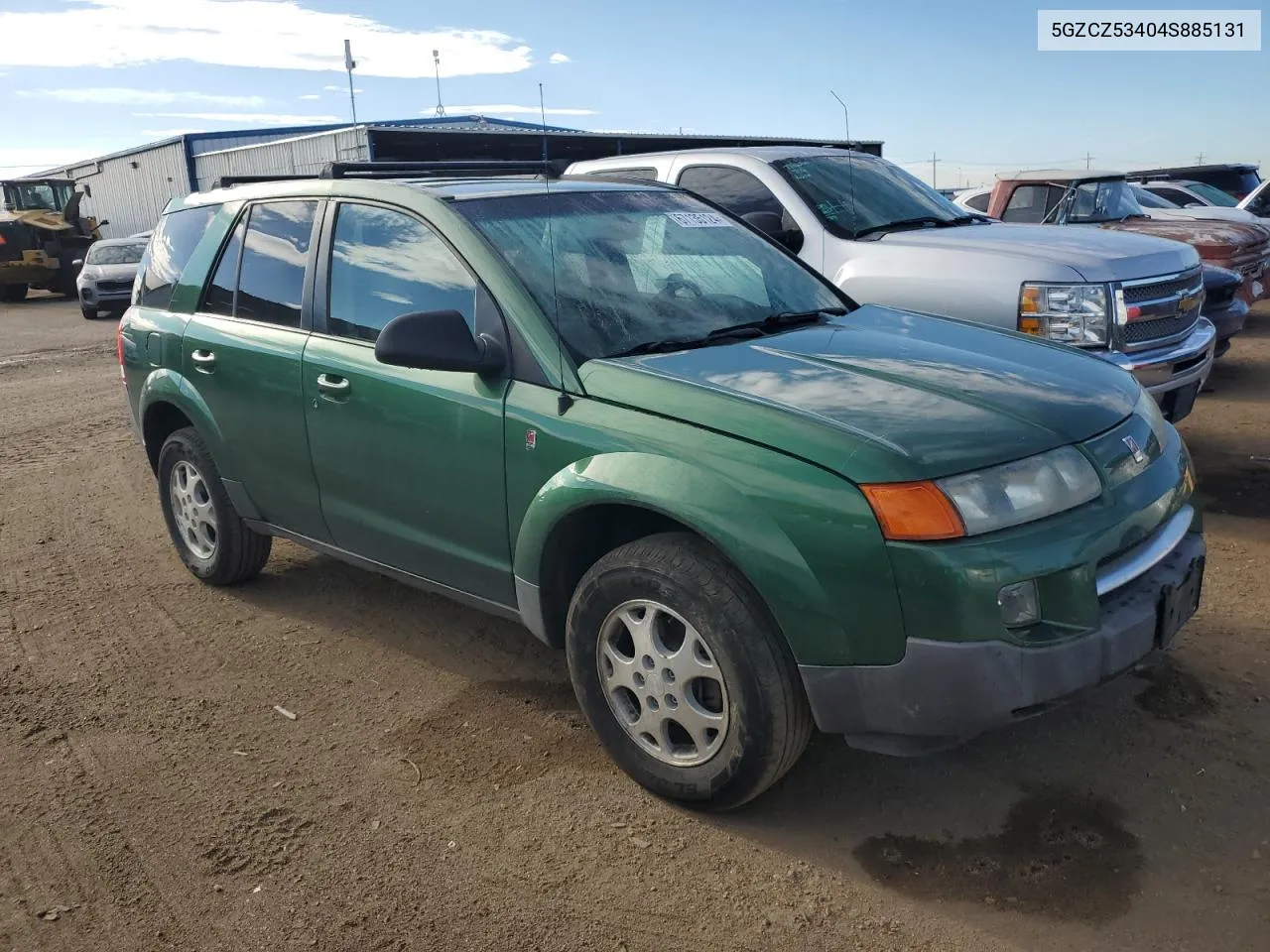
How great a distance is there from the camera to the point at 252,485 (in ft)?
14.5

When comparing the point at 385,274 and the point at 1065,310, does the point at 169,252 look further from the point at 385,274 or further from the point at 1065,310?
the point at 1065,310

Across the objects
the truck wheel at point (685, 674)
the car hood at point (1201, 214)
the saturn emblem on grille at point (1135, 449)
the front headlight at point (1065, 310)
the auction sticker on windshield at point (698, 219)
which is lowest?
the truck wheel at point (685, 674)

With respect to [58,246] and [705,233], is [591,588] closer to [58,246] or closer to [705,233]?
[705,233]

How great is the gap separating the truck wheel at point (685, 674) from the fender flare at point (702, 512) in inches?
3.9

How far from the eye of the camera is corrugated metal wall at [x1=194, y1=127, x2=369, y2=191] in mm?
22734

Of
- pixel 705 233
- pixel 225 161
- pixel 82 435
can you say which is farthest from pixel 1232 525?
pixel 225 161

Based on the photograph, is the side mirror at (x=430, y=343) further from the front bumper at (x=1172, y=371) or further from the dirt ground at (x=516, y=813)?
the front bumper at (x=1172, y=371)

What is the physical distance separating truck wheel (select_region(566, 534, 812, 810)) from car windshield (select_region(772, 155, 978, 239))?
3.72 metres

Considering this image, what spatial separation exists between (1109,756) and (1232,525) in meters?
2.57

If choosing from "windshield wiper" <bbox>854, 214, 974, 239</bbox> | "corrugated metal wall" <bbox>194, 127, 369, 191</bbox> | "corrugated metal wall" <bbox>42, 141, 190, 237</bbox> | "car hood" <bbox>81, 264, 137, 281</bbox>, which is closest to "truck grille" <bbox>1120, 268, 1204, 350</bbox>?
"windshield wiper" <bbox>854, 214, 974, 239</bbox>

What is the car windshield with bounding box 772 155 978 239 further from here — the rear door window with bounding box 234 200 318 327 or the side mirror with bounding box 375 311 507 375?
the side mirror with bounding box 375 311 507 375

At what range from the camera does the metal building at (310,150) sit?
931cm

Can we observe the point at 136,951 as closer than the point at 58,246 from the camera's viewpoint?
Yes

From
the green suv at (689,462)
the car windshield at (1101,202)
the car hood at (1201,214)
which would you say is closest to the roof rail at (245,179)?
the green suv at (689,462)
